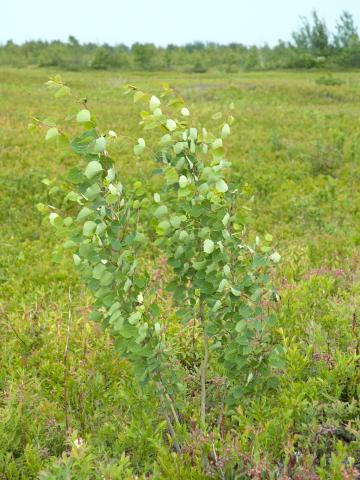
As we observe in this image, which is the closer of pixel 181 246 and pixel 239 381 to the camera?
pixel 181 246

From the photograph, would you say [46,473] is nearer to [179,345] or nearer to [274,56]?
[179,345]

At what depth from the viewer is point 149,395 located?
472cm

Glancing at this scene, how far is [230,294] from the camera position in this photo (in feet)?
12.8

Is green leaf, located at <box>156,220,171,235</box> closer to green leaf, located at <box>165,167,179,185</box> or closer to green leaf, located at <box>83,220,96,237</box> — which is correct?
green leaf, located at <box>165,167,179,185</box>

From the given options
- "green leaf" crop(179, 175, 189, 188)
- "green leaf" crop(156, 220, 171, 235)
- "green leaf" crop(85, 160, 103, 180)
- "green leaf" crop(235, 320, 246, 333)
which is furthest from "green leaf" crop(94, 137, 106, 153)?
"green leaf" crop(235, 320, 246, 333)

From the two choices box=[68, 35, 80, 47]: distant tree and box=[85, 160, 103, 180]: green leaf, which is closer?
box=[85, 160, 103, 180]: green leaf

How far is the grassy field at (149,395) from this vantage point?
3.64 m

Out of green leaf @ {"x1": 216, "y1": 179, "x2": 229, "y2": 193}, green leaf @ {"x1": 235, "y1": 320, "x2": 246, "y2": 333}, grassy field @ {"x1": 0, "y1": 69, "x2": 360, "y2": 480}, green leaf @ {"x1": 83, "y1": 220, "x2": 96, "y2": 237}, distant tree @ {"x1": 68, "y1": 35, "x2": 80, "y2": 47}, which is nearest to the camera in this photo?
green leaf @ {"x1": 83, "y1": 220, "x2": 96, "y2": 237}

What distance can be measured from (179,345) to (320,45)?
79.5m

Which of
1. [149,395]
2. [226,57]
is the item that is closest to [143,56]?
[226,57]

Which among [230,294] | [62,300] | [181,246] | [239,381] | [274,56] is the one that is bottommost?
[62,300]

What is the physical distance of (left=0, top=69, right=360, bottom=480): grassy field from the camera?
3.64 meters

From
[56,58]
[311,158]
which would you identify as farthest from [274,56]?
[311,158]

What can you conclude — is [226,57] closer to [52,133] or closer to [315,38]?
[315,38]
